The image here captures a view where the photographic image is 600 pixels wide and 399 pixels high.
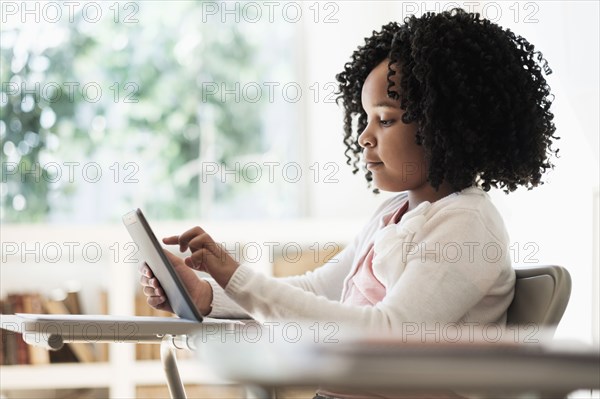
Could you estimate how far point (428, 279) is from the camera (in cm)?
116

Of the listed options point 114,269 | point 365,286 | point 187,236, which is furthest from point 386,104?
point 114,269

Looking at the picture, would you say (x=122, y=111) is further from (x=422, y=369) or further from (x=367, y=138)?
(x=422, y=369)

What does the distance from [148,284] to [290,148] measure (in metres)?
2.64

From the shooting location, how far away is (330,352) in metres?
0.55

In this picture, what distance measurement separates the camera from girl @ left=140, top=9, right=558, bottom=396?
46.2 inches

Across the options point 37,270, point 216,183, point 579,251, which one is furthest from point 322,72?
point 579,251

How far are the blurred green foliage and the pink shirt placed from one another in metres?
2.53

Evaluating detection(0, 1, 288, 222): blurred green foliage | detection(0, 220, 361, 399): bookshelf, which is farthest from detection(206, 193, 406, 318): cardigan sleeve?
detection(0, 1, 288, 222): blurred green foliage

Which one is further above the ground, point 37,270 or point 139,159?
point 139,159

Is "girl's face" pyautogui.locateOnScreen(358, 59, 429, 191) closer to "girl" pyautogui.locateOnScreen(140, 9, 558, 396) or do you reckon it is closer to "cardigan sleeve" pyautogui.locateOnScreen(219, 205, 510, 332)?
"girl" pyautogui.locateOnScreen(140, 9, 558, 396)

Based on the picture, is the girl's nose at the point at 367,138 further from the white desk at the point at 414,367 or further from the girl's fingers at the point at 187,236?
the white desk at the point at 414,367

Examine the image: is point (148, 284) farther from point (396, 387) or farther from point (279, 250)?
point (279, 250)

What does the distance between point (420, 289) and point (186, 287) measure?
1.34 ft

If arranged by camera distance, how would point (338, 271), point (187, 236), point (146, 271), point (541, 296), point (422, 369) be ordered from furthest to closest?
point (338, 271), point (146, 271), point (187, 236), point (541, 296), point (422, 369)
